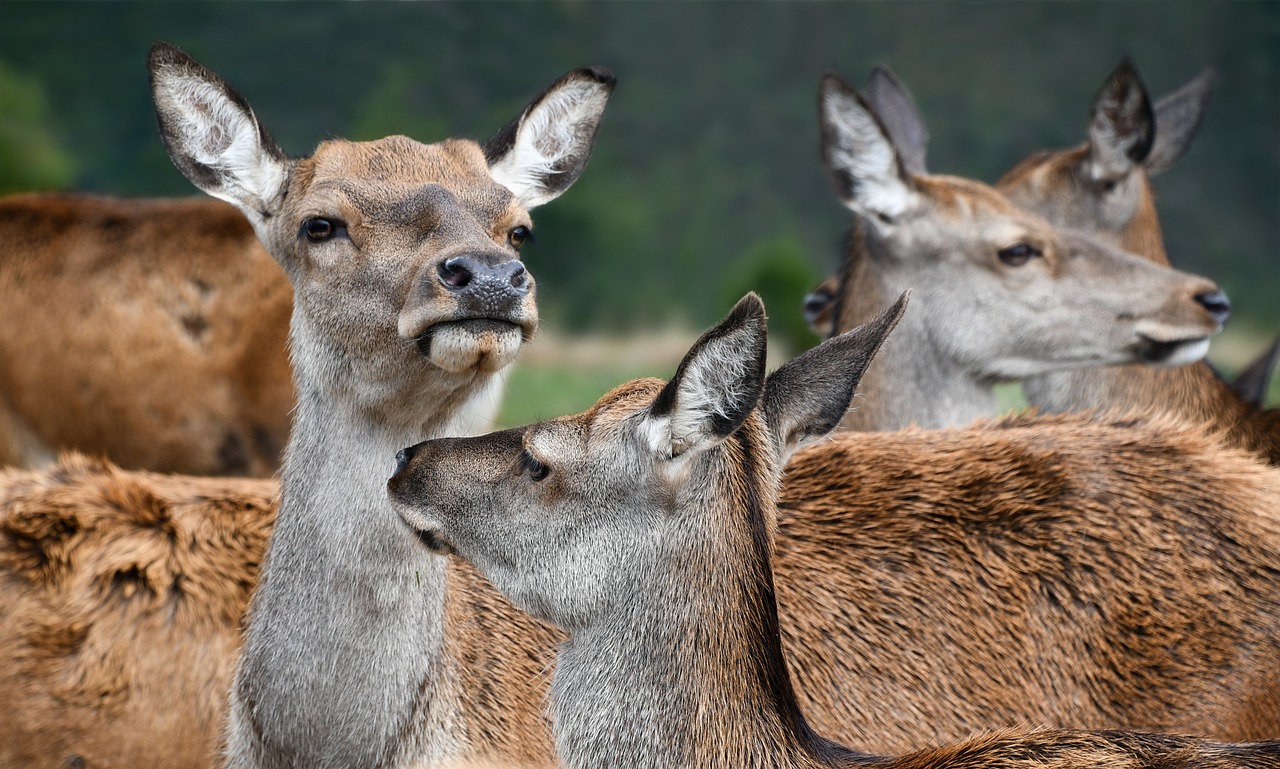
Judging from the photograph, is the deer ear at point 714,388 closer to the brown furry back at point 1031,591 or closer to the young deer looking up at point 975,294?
the brown furry back at point 1031,591

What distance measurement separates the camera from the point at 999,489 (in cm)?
484

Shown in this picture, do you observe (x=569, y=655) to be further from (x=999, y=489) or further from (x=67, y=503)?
(x=67, y=503)

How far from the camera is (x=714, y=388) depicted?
11.4 ft

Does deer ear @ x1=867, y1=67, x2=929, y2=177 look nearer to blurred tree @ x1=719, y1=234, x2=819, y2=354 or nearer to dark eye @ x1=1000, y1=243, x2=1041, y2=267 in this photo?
dark eye @ x1=1000, y1=243, x2=1041, y2=267

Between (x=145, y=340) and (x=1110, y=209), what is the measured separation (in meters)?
5.41

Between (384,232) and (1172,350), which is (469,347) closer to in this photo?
(384,232)

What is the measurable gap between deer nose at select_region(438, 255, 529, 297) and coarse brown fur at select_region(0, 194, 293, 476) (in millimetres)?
4450

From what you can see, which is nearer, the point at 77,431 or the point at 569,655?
the point at 569,655

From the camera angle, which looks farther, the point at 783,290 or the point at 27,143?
the point at 27,143

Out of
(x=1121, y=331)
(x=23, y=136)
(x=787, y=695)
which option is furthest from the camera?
(x=23, y=136)

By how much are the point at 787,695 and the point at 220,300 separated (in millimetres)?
5571

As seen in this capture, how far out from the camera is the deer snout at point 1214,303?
6.59m

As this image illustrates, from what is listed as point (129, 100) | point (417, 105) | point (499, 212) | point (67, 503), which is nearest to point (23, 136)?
point (129, 100)

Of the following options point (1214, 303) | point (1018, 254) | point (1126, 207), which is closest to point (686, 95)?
point (1126, 207)
